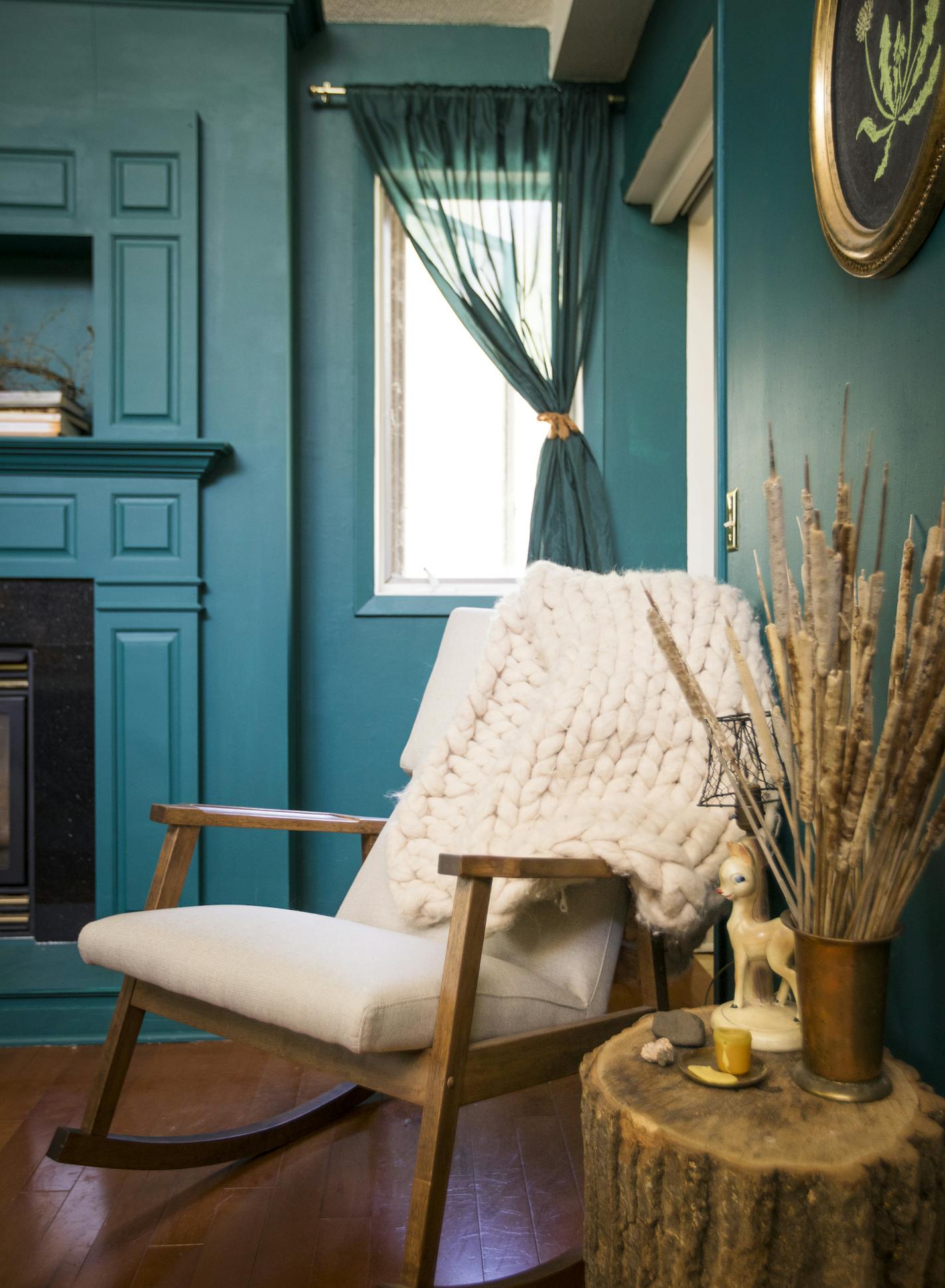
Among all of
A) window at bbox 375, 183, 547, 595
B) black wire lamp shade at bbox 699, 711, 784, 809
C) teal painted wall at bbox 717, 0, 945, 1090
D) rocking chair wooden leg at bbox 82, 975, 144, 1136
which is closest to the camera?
teal painted wall at bbox 717, 0, 945, 1090

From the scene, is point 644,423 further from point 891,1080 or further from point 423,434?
point 891,1080

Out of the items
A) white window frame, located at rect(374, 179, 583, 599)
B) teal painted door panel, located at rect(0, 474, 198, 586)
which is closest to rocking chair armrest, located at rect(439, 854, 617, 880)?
teal painted door panel, located at rect(0, 474, 198, 586)

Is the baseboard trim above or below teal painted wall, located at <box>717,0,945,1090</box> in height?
below

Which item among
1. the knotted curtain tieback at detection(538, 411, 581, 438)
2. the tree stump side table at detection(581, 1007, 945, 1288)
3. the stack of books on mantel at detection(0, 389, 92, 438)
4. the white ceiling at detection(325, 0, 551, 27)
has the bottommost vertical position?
the tree stump side table at detection(581, 1007, 945, 1288)

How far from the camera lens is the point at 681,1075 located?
1.04 metres

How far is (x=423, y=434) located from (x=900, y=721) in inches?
91.0

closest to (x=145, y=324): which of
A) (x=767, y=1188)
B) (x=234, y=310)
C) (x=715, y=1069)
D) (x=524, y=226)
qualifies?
(x=234, y=310)

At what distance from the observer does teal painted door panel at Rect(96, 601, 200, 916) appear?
2518 mm

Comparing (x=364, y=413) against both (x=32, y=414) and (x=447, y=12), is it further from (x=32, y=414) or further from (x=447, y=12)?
(x=447, y=12)

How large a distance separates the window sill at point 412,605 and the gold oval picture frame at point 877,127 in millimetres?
1659

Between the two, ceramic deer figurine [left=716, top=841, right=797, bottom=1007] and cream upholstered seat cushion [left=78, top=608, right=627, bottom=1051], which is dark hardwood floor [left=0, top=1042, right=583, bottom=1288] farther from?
ceramic deer figurine [left=716, top=841, right=797, bottom=1007]

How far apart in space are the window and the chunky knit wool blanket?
1183 mm

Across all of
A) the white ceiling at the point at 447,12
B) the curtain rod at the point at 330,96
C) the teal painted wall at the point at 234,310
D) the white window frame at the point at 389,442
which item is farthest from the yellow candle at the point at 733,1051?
the white ceiling at the point at 447,12

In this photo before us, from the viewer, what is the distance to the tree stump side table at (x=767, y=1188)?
2.81ft
